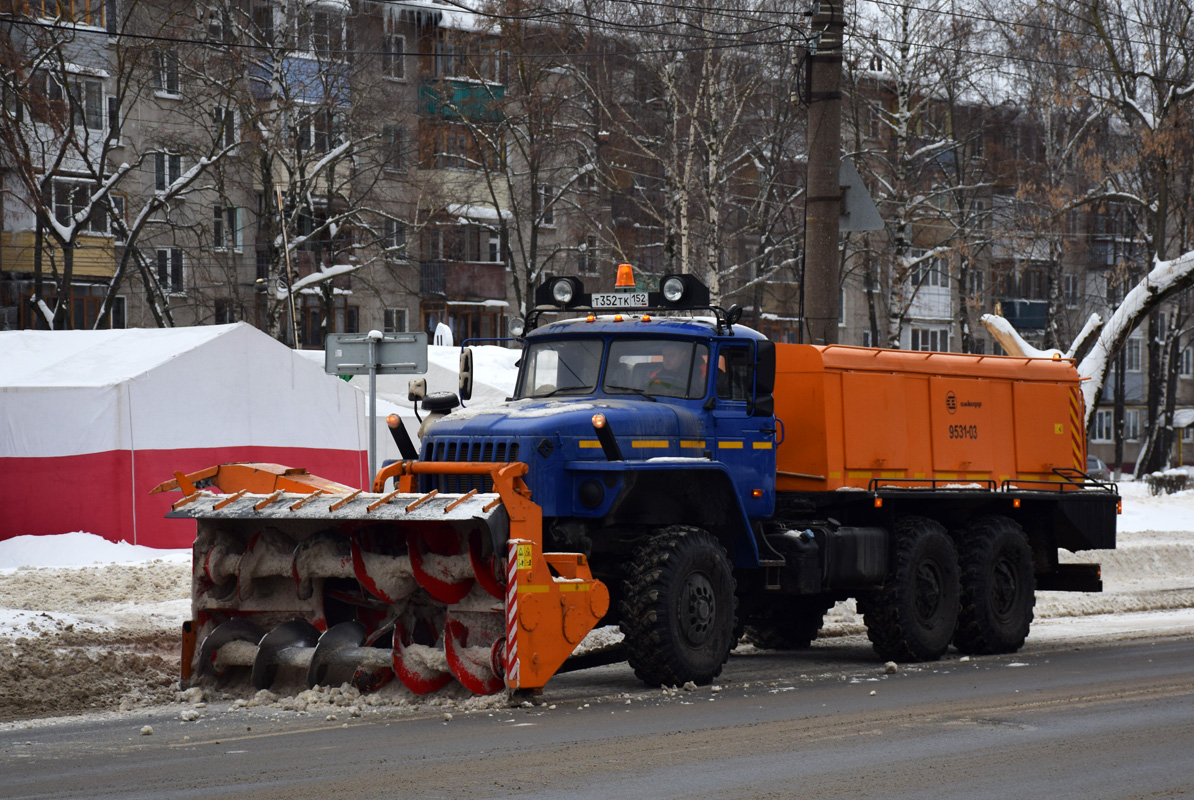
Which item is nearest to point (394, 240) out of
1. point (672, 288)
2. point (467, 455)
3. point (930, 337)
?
point (930, 337)

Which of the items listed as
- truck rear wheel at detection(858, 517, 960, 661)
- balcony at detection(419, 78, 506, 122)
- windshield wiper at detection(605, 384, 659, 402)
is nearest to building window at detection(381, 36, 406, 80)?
balcony at detection(419, 78, 506, 122)

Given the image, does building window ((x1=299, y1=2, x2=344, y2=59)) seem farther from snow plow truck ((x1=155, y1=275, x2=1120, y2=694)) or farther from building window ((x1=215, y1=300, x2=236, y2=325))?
snow plow truck ((x1=155, y1=275, x2=1120, y2=694))

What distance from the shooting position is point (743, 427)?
1256cm

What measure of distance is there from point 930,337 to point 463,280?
73.0ft

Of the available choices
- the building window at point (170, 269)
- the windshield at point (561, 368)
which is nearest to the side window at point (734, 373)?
the windshield at point (561, 368)

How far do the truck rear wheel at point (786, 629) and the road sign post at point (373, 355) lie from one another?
478 centimetres

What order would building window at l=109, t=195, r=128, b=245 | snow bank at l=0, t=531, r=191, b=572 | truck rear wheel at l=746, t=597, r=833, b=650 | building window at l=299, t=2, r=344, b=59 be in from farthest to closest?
building window at l=299, t=2, r=344, b=59 < building window at l=109, t=195, r=128, b=245 < snow bank at l=0, t=531, r=191, b=572 < truck rear wheel at l=746, t=597, r=833, b=650

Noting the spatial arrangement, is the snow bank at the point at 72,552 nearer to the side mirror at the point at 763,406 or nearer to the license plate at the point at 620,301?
the license plate at the point at 620,301

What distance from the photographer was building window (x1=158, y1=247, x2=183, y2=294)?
43.9 meters

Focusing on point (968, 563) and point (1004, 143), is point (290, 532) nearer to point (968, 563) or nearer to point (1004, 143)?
point (968, 563)

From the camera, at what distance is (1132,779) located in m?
7.91

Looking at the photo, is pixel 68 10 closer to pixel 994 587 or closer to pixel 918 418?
pixel 918 418

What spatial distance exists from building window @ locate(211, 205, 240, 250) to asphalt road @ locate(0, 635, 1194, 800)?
1367 inches

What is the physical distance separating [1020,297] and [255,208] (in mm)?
33232
